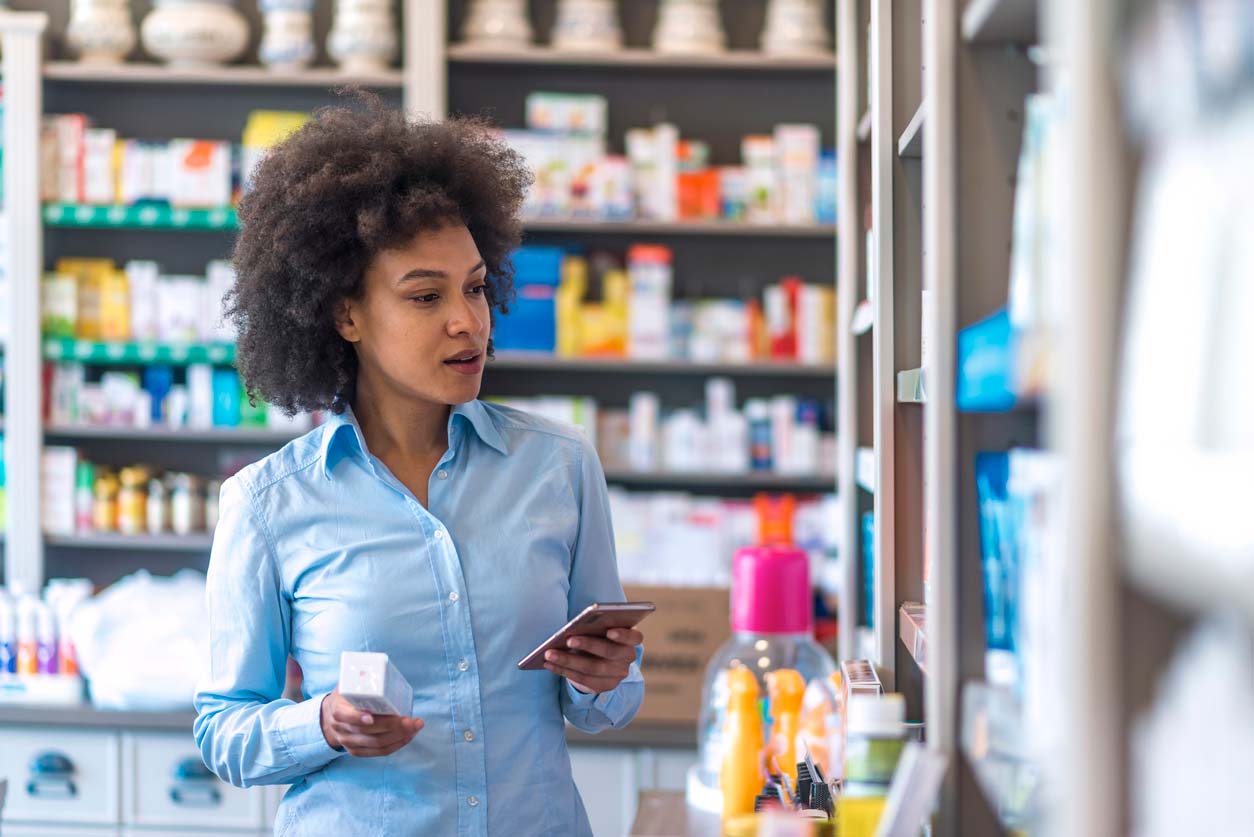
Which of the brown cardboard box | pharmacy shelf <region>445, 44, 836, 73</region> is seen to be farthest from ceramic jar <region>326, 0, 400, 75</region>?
the brown cardboard box

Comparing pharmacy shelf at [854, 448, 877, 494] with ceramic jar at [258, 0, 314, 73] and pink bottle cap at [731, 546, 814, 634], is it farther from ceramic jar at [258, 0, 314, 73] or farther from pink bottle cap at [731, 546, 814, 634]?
ceramic jar at [258, 0, 314, 73]

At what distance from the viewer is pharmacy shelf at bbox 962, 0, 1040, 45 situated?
1170 mm

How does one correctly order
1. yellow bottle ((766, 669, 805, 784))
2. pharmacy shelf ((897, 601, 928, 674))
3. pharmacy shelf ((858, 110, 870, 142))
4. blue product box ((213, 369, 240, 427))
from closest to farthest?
pharmacy shelf ((897, 601, 928, 674)) < yellow bottle ((766, 669, 805, 784)) < pharmacy shelf ((858, 110, 870, 142)) < blue product box ((213, 369, 240, 427))

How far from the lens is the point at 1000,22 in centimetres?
122

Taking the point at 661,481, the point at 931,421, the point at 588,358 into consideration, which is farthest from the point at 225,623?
the point at 661,481

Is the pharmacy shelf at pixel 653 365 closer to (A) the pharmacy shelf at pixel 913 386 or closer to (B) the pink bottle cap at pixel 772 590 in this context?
(B) the pink bottle cap at pixel 772 590

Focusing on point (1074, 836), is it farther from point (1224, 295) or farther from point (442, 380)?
point (442, 380)

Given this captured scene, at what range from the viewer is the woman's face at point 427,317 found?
6.03 feet

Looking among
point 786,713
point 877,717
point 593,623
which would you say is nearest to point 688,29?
point 786,713

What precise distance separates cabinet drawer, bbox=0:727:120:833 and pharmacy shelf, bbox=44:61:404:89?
79.5 inches

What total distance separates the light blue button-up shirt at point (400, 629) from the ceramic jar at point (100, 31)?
273 centimetres

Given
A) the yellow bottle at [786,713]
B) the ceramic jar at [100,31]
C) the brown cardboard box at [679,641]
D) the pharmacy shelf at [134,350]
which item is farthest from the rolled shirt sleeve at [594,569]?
the ceramic jar at [100,31]

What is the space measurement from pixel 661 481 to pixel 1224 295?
3686 millimetres

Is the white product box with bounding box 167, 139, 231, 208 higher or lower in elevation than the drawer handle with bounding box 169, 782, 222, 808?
higher
